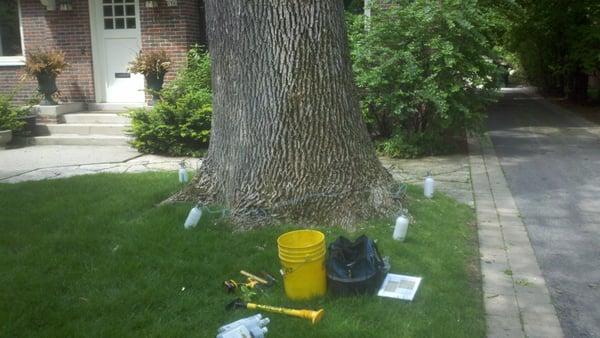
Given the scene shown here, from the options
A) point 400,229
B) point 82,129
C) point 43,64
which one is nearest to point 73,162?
point 82,129

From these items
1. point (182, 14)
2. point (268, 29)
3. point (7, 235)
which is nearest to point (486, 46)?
point (268, 29)

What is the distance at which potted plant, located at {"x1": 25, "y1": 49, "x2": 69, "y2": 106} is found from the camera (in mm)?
11219

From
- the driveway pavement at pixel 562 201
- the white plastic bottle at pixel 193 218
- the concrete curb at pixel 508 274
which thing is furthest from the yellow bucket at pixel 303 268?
the driveway pavement at pixel 562 201

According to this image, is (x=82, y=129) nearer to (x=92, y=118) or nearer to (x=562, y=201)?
(x=92, y=118)

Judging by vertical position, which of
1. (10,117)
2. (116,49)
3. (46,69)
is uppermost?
(116,49)

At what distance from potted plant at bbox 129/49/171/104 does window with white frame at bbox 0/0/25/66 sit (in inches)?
128

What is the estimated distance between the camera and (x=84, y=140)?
10.8 meters

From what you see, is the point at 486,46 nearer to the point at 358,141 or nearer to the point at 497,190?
the point at 497,190

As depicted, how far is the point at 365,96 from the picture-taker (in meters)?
9.45

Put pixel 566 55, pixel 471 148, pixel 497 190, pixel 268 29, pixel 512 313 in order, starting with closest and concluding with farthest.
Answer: pixel 512 313 → pixel 268 29 → pixel 497 190 → pixel 471 148 → pixel 566 55

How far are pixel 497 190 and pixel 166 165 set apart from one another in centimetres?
477

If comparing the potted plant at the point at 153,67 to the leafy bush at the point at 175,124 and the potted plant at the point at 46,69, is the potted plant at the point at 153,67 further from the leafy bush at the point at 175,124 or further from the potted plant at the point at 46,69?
the potted plant at the point at 46,69

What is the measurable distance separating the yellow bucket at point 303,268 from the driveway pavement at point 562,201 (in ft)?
5.26

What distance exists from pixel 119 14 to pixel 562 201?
9359 millimetres
